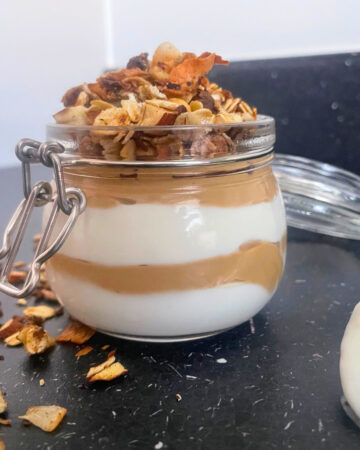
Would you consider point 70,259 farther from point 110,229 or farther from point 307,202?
point 307,202

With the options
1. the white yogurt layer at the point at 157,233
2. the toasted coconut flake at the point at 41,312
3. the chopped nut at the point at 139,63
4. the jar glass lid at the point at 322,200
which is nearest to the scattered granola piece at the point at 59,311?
the toasted coconut flake at the point at 41,312

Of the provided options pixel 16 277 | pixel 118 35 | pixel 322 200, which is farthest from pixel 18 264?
pixel 118 35

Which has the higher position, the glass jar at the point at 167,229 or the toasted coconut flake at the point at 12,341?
the glass jar at the point at 167,229

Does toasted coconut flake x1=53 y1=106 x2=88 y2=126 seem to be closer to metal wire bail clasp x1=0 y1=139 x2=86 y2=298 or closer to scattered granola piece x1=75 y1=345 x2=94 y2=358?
metal wire bail clasp x1=0 y1=139 x2=86 y2=298

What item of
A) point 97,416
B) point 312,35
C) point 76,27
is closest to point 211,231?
point 97,416

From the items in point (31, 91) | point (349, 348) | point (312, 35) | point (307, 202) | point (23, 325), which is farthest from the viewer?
point (31, 91)

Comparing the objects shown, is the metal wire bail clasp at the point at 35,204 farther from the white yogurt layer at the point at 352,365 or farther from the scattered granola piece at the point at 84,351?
the white yogurt layer at the point at 352,365

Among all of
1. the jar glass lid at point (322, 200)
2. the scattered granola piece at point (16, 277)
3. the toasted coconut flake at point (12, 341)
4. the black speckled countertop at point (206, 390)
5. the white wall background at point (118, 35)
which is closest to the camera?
the black speckled countertop at point (206, 390)
